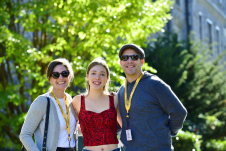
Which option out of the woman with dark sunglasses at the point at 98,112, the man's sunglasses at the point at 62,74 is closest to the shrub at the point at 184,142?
the woman with dark sunglasses at the point at 98,112

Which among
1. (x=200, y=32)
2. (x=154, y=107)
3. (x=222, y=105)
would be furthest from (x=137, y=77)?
(x=200, y=32)

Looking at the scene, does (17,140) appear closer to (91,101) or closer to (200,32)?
(91,101)

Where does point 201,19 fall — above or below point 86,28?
above

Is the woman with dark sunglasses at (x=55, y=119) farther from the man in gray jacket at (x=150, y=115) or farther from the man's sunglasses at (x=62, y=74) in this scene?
the man in gray jacket at (x=150, y=115)

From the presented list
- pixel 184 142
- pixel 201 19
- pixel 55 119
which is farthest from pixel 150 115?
pixel 201 19

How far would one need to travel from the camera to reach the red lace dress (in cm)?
339

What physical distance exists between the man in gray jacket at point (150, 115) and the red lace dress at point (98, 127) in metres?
0.18

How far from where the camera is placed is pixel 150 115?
324 centimetres

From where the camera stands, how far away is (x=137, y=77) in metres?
3.53

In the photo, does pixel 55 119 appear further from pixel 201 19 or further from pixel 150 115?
pixel 201 19

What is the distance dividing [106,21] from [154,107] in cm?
341

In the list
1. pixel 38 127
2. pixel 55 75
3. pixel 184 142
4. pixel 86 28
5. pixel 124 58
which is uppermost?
pixel 86 28

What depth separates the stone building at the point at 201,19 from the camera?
68.1 ft

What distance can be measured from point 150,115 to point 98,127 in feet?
2.30
